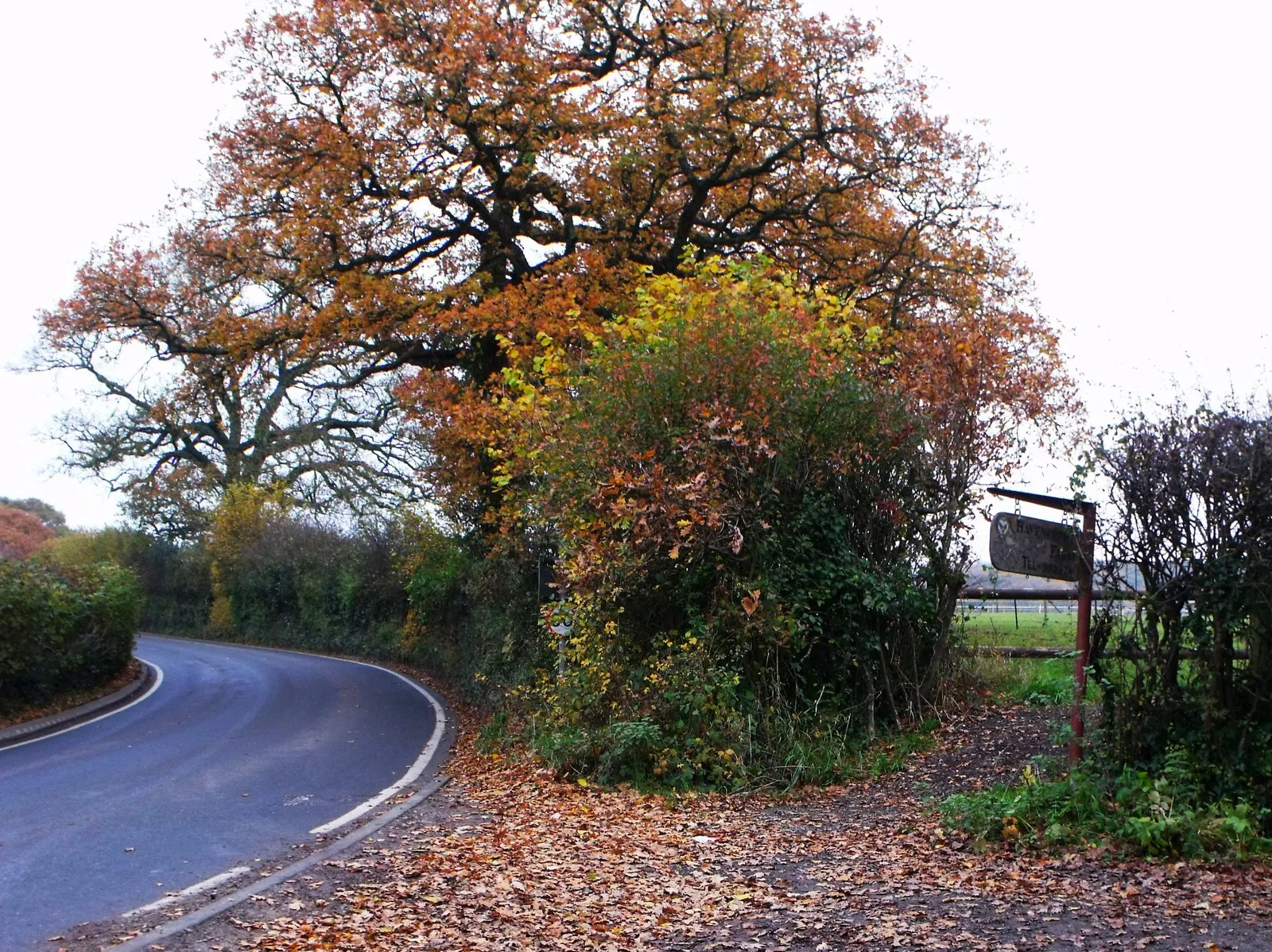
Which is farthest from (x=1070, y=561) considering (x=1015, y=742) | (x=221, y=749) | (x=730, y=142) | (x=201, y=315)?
(x=201, y=315)

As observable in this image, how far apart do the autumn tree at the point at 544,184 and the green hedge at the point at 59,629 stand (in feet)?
17.1

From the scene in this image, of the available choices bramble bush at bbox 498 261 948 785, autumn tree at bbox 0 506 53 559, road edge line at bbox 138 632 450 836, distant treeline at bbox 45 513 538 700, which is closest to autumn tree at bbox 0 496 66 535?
autumn tree at bbox 0 506 53 559

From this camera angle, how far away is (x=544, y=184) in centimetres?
1934

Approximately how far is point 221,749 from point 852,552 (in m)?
8.66

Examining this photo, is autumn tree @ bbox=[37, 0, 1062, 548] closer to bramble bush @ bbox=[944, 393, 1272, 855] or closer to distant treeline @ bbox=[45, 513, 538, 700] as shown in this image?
distant treeline @ bbox=[45, 513, 538, 700]

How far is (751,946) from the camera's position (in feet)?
18.8

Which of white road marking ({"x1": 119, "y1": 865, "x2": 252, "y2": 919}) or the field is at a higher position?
the field

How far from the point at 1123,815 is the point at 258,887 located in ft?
18.1

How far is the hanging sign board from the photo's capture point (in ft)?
25.5

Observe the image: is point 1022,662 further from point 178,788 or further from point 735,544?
point 178,788

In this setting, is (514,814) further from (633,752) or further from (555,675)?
(555,675)

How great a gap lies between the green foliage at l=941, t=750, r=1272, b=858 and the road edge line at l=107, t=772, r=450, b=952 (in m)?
4.51

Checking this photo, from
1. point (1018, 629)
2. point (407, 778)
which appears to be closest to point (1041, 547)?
point (407, 778)

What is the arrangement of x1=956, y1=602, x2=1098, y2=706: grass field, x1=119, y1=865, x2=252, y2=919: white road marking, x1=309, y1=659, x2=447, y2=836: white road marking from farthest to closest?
x1=956, y1=602, x2=1098, y2=706: grass field, x1=309, y1=659, x2=447, y2=836: white road marking, x1=119, y1=865, x2=252, y2=919: white road marking
